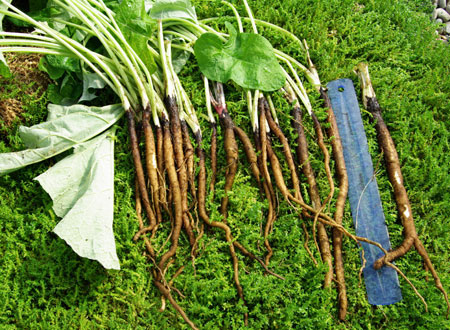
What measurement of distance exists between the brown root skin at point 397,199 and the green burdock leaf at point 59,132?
Result: 1.79 m

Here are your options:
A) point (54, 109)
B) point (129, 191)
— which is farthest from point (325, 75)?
point (54, 109)

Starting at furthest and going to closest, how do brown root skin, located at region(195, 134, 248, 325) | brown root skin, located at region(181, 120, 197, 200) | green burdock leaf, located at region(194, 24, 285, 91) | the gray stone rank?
the gray stone
green burdock leaf, located at region(194, 24, 285, 91)
brown root skin, located at region(181, 120, 197, 200)
brown root skin, located at region(195, 134, 248, 325)

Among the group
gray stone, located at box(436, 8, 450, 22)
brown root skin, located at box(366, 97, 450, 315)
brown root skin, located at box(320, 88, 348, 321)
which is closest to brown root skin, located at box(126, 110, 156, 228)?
brown root skin, located at box(320, 88, 348, 321)

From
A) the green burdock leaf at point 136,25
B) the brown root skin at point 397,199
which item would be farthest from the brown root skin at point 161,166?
the brown root skin at point 397,199

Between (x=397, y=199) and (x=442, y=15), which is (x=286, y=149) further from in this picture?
(x=442, y=15)

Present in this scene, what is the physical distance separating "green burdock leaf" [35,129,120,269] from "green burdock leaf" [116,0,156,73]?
54 cm

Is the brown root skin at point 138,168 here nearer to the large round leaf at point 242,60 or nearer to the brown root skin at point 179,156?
the brown root skin at point 179,156

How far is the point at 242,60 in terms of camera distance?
8.14 ft

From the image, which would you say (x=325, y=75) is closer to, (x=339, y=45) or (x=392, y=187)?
(x=339, y=45)

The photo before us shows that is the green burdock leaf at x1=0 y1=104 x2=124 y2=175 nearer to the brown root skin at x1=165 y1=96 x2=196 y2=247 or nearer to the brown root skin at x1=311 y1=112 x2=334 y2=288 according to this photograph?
the brown root skin at x1=165 y1=96 x2=196 y2=247

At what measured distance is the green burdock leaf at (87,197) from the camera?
78.3 inches

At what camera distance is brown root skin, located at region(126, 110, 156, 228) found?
227cm

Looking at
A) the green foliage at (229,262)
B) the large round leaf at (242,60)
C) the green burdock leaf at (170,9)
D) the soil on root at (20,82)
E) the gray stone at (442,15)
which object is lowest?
the green foliage at (229,262)

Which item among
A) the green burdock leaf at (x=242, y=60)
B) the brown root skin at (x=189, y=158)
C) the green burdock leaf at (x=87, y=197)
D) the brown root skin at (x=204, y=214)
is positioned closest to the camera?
the green burdock leaf at (x=87, y=197)
